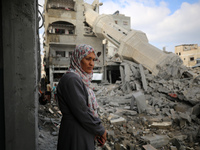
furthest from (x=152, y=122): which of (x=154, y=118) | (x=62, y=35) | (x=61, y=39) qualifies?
(x=62, y=35)

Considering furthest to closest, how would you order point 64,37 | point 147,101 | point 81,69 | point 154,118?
point 64,37 → point 147,101 → point 154,118 → point 81,69

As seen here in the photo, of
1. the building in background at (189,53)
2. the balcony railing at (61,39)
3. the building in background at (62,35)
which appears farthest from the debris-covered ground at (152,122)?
the building in background at (189,53)

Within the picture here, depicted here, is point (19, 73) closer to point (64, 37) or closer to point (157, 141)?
point (157, 141)

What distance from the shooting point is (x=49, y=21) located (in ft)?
65.1

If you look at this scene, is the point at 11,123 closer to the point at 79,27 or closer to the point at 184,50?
the point at 79,27

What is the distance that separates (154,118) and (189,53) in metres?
32.1

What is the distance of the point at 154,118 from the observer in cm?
636

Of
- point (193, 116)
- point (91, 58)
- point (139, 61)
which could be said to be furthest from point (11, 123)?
point (139, 61)

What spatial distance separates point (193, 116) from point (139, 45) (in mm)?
10715

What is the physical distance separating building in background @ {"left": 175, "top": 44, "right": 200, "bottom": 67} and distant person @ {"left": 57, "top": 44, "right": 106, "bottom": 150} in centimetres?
3387

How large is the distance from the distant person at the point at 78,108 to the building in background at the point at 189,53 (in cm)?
3387

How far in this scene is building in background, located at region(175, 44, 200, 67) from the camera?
101 ft

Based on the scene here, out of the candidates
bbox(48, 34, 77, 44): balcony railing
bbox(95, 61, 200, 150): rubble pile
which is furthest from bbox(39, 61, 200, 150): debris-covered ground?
Result: bbox(48, 34, 77, 44): balcony railing

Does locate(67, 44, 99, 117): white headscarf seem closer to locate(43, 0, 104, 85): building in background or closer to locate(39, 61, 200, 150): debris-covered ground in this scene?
locate(39, 61, 200, 150): debris-covered ground
